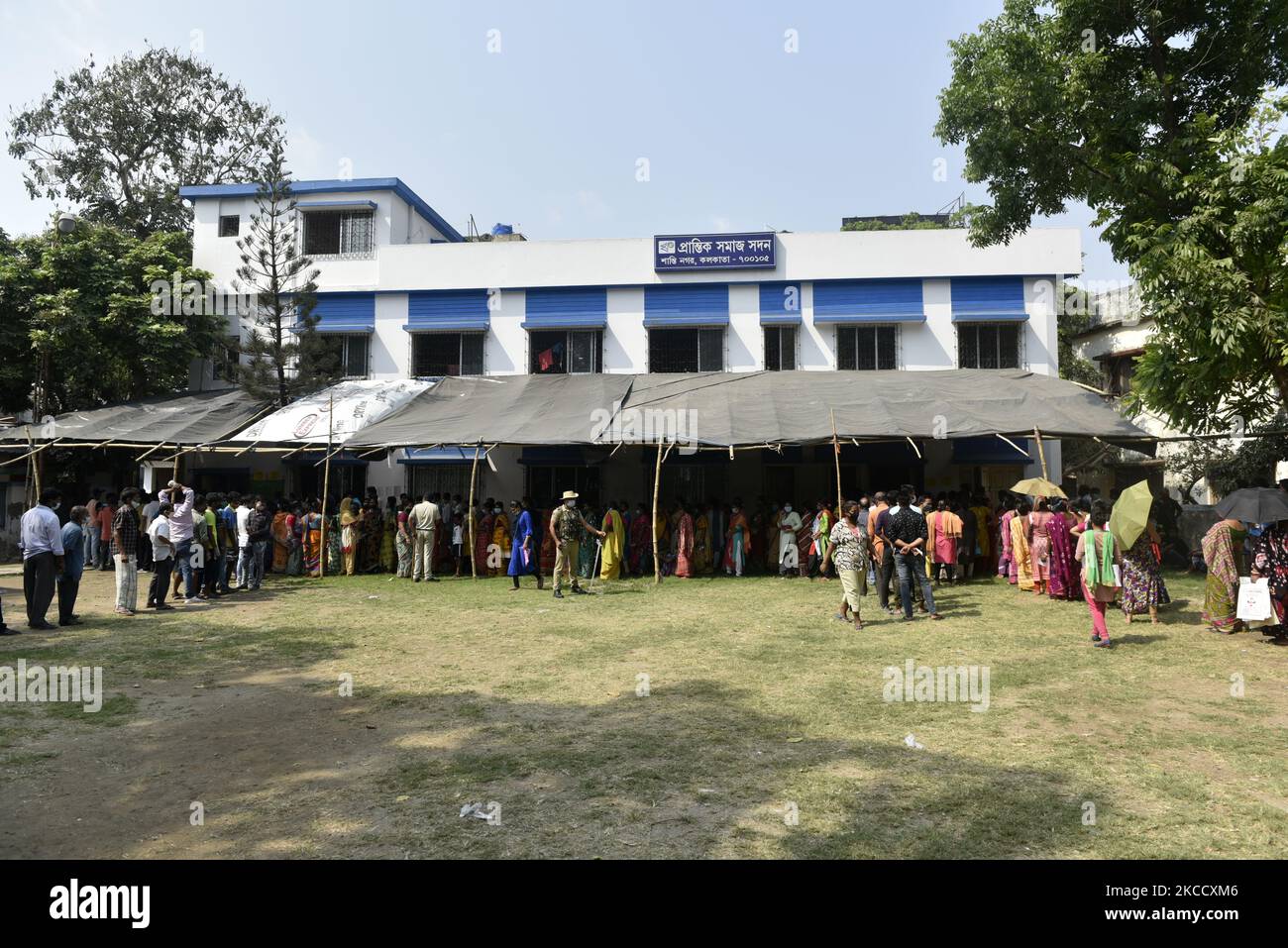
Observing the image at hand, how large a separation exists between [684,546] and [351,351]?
10.3 metres

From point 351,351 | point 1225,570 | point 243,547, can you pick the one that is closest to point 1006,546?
point 1225,570

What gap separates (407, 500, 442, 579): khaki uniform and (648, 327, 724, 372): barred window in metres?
6.88

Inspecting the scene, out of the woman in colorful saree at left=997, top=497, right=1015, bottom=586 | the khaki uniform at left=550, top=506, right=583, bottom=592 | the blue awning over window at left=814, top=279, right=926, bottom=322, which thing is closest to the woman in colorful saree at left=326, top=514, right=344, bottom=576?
the khaki uniform at left=550, top=506, right=583, bottom=592

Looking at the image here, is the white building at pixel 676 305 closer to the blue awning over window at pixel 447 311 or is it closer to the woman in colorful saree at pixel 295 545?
the blue awning over window at pixel 447 311

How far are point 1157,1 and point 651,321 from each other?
10585mm

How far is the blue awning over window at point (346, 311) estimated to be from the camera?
1916 cm

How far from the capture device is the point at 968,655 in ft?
25.5

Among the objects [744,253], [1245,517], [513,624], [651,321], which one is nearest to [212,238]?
[651,321]

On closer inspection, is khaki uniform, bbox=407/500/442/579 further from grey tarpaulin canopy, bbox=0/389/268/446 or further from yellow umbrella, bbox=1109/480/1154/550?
yellow umbrella, bbox=1109/480/1154/550

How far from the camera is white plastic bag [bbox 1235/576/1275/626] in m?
7.86

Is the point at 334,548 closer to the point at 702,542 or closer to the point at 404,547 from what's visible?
the point at 404,547

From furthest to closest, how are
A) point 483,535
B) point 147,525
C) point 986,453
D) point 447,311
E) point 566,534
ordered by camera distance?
1. point 447,311
2. point 986,453
3. point 147,525
4. point 483,535
5. point 566,534

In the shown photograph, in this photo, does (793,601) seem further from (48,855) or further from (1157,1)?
(1157,1)

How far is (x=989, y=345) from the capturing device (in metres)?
→ 17.7
